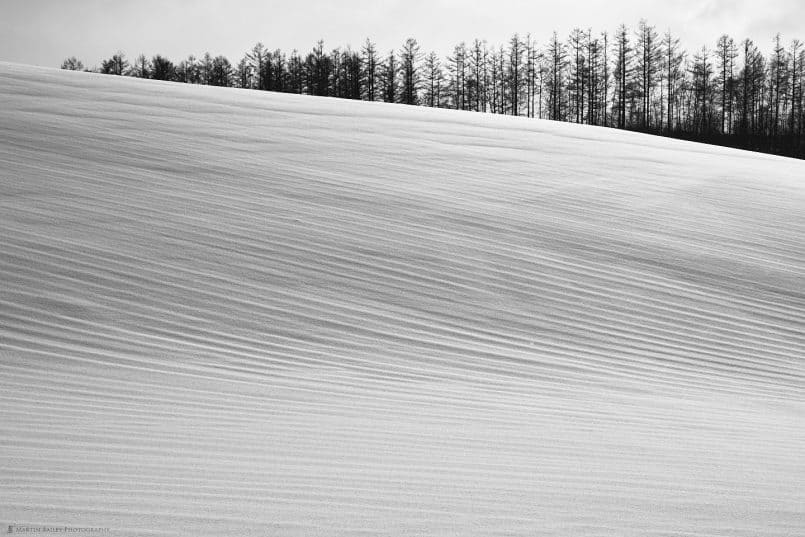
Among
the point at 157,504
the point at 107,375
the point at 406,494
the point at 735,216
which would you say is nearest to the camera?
the point at 157,504

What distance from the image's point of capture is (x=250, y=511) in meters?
2.38

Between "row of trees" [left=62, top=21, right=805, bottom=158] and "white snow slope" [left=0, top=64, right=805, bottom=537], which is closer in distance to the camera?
"white snow slope" [left=0, top=64, right=805, bottom=537]

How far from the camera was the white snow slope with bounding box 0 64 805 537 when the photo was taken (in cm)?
262

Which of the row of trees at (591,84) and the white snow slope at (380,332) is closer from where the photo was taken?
the white snow slope at (380,332)

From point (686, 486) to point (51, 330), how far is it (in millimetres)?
3371

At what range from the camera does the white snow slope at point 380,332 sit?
8.59 feet

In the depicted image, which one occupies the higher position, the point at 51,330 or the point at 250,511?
the point at 51,330

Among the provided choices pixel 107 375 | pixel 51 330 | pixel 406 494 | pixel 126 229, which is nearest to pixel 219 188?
pixel 126 229

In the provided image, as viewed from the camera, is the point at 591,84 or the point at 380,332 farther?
the point at 591,84

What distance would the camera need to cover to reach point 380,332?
197 inches

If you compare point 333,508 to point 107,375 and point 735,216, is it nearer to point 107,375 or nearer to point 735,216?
point 107,375

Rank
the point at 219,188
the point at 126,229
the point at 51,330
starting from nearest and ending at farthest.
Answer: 1. the point at 51,330
2. the point at 126,229
3. the point at 219,188

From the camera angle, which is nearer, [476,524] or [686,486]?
[476,524]

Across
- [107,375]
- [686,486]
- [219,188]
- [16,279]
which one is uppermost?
[219,188]
